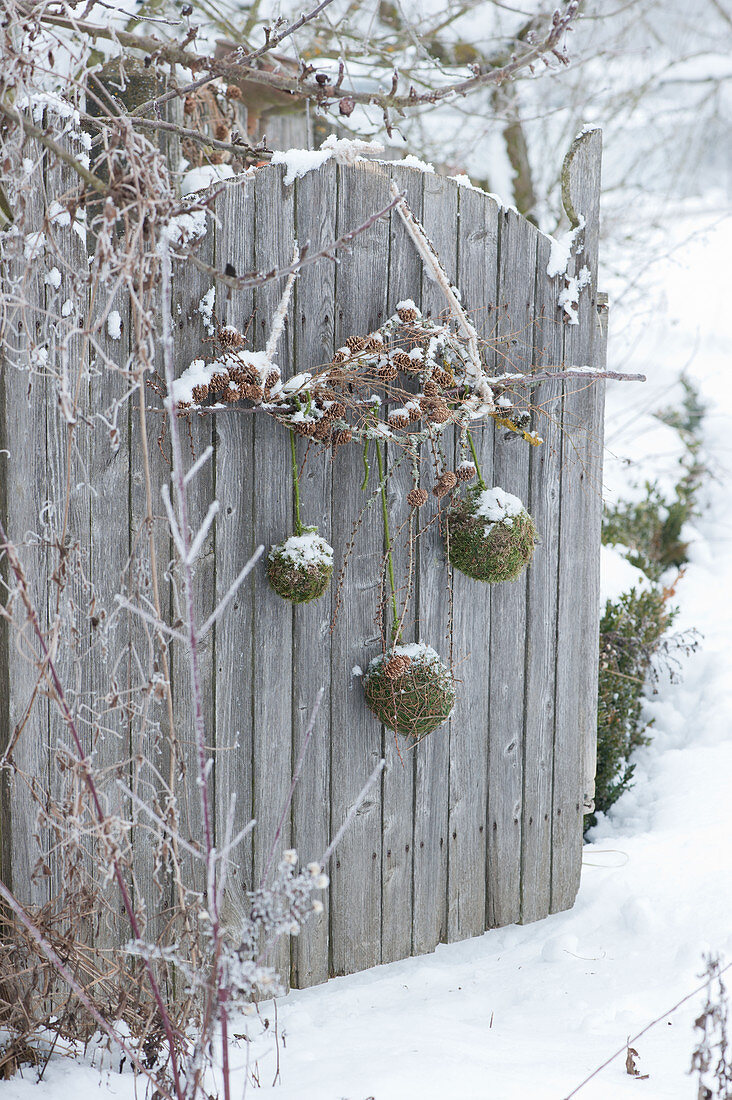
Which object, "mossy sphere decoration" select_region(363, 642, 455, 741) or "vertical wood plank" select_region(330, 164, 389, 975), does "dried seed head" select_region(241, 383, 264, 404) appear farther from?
"mossy sphere decoration" select_region(363, 642, 455, 741)

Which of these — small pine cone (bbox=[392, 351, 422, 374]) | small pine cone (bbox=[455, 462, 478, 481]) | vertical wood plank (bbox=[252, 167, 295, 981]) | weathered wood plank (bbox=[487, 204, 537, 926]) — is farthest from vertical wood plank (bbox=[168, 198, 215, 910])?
weathered wood plank (bbox=[487, 204, 537, 926])

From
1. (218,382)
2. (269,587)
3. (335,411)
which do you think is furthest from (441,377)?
(269,587)

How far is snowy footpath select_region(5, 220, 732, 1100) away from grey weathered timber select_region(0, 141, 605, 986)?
0.42 feet

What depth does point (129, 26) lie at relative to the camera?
3.30 meters

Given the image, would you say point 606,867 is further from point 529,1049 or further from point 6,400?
point 6,400

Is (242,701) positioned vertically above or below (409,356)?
below

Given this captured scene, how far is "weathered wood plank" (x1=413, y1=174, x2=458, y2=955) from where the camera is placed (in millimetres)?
2346

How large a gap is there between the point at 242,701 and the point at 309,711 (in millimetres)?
197

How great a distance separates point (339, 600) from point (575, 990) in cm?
121

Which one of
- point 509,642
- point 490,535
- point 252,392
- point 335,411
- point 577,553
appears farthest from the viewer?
point 577,553

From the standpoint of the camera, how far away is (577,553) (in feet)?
8.98

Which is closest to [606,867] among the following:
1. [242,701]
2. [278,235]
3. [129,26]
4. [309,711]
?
[309,711]

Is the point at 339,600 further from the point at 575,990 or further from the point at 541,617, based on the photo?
the point at 575,990

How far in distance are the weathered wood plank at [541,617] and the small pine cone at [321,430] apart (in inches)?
28.7
